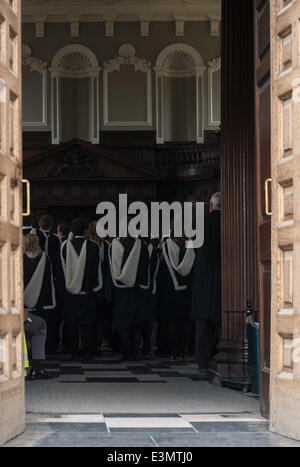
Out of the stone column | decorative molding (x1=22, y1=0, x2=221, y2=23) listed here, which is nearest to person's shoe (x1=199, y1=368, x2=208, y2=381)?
the stone column

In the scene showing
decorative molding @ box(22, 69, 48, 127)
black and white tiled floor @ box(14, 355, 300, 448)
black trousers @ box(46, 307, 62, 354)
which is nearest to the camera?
black and white tiled floor @ box(14, 355, 300, 448)

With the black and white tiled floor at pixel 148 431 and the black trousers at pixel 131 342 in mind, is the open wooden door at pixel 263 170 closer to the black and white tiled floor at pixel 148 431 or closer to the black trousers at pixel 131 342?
the black and white tiled floor at pixel 148 431

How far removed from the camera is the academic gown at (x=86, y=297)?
1065 cm

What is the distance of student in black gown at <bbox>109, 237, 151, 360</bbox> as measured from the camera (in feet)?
34.4

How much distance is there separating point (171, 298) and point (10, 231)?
6133 mm

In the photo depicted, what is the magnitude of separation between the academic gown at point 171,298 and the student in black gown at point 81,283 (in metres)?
0.74

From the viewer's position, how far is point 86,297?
423 inches

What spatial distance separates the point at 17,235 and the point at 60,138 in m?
15.5

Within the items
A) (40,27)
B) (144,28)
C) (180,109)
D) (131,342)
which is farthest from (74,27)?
(131,342)

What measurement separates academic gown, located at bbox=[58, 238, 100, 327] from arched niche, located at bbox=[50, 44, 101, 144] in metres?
9.54

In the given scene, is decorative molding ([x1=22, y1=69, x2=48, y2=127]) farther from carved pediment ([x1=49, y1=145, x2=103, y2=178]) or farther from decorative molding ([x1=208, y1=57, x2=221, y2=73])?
decorative molding ([x1=208, y1=57, x2=221, y2=73])

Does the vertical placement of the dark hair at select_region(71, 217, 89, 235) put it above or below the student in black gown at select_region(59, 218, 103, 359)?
above

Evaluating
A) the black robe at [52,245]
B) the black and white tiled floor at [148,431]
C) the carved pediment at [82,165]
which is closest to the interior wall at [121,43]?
the carved pediment at [82,165]

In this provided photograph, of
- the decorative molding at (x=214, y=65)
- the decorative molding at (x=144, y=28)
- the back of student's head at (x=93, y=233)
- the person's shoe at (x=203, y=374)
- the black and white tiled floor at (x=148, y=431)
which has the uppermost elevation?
the decorative molding at (x=144, y=28)
